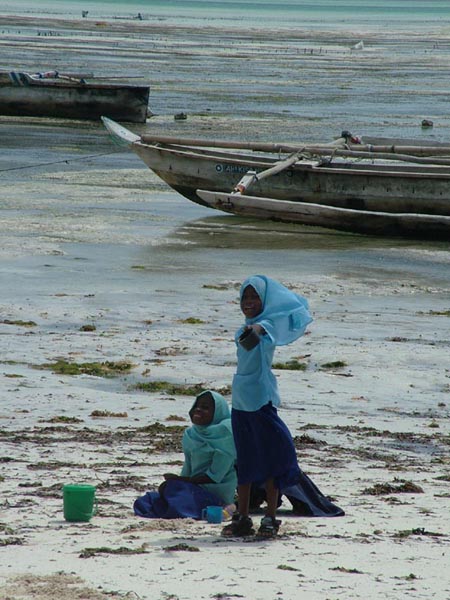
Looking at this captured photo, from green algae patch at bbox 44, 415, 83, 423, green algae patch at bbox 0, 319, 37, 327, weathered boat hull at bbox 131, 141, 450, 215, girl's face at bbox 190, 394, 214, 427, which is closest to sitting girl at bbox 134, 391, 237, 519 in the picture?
girl's face at bbox 190, 394, 214, 427

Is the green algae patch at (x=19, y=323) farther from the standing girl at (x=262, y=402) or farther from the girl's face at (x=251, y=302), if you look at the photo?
the girl's face at (x=251, y=302)

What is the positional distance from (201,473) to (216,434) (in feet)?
0.71

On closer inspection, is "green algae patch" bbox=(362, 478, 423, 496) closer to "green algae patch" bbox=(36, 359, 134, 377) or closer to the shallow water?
"green algae patch" bbox=(36, 359, 134, 377)

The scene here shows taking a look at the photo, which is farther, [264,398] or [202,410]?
[202,410]

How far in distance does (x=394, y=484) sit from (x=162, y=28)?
8338 centimetres

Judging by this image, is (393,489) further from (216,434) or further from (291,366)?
(291,366)

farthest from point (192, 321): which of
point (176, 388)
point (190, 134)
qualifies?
point (190, 134)

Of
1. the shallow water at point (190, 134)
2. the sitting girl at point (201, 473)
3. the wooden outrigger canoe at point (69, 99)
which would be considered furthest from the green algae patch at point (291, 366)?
the wooden outrigger canoe at point (69, 99)

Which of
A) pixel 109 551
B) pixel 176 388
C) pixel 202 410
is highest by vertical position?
pixel 202 410

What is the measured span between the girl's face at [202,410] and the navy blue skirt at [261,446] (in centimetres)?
24

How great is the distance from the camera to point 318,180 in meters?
17.4

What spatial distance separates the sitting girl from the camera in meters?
6.07

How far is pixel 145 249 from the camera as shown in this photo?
15039mm

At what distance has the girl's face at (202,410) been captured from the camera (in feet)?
20.1
